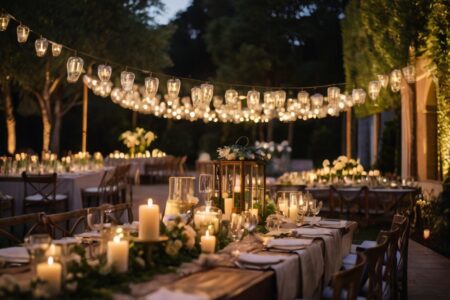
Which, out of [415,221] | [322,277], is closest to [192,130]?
[415,221]

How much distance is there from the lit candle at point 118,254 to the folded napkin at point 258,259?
0.75 metres

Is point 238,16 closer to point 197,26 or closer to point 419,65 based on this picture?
point 197,26

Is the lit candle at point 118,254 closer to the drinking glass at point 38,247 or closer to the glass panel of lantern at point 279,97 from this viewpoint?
the drinking glass at point 38,247

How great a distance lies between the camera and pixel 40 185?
10.3 metres

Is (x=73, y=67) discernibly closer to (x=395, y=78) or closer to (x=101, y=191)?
(x=101, y=191)

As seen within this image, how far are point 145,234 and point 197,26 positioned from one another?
3149cm

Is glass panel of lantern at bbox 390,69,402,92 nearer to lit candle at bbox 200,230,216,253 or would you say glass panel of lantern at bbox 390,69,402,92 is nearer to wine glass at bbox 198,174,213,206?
wine glass at bbox 198,174,213,206

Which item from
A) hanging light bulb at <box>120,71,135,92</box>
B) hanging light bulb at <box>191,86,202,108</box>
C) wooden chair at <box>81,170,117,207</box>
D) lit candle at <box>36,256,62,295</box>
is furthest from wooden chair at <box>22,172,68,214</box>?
lit candle at <box>36,256,62,295</box>

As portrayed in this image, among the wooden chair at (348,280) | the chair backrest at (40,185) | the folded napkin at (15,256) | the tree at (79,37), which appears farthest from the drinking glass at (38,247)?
the tree at (79,37)

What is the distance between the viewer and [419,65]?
12.3 m

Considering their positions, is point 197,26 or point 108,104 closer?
point 108,104

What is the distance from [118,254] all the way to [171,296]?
1.71 ft

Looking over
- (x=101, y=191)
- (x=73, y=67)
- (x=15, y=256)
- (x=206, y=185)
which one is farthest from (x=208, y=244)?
(x=101, y=191)

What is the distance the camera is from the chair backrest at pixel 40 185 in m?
9.22
